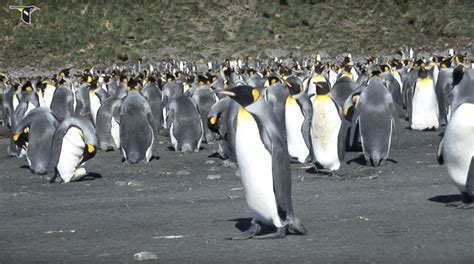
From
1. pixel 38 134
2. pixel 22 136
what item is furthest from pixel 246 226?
pixel 22 136

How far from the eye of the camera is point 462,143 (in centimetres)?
795

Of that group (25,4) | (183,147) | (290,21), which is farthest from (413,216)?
(25,4)

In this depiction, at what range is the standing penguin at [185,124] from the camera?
14539 millimetres

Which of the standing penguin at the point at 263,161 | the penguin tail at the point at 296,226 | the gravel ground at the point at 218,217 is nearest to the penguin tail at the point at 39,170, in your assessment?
the gravel ground at the point at 218,217

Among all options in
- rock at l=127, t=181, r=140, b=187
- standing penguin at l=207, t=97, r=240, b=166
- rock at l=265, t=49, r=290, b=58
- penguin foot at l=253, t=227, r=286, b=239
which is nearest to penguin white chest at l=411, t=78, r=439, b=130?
standing penguin at l=207, t=97, r=240, b=166

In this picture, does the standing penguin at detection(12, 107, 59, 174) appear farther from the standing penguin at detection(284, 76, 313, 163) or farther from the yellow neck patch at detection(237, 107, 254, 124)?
the yellow neck patch at detection(237, 107, 254, 124)

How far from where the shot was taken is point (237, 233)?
295 inches

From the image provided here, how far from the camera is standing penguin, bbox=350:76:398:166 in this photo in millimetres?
11680

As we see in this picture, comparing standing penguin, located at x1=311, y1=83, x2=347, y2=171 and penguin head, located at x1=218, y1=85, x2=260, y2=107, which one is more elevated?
penguin head, located at x1=218, y1=85, x2=260, y2=107

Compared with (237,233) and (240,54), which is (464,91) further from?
(240,54)

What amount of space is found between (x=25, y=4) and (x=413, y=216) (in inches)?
1797

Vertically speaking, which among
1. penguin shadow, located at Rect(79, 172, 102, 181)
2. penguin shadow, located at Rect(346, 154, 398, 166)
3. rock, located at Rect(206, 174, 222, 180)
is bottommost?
penguin shadow, located at Rect(79, 172, 102, 181)

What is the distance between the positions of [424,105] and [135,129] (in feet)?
16.1

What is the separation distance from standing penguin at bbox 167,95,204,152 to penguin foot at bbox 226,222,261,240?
7.37 m
